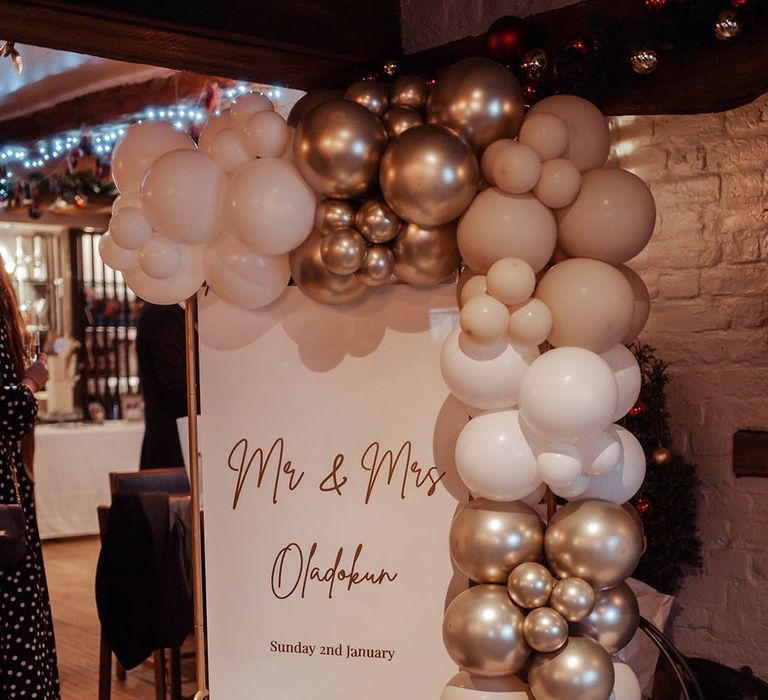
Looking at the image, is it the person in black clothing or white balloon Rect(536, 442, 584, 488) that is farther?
the person in black clothing

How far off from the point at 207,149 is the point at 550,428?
923 millimetres

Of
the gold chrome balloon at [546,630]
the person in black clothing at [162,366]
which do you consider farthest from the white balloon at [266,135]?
the person in black clothing at [162,366]

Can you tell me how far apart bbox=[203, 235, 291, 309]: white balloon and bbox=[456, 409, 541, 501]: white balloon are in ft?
1.74

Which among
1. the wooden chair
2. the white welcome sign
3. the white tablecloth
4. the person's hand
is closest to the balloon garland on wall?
the white welcome sign

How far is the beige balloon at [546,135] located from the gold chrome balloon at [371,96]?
0.31 metres

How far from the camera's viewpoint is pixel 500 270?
170 cm

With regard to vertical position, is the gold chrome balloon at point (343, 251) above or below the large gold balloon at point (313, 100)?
below

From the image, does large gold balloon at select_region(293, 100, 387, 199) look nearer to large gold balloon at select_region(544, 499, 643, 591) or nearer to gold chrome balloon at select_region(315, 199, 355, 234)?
gold chrome balloon at select_region(315, 199, 355, 234)

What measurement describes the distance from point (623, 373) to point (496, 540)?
0.39 meters

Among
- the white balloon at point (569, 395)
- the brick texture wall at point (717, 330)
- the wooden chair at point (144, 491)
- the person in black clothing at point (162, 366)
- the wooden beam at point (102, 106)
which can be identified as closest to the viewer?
the white balloon at point (569, 395)

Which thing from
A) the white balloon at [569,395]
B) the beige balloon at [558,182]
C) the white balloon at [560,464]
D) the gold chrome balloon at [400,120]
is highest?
the gold chrome balloon at [400,120]

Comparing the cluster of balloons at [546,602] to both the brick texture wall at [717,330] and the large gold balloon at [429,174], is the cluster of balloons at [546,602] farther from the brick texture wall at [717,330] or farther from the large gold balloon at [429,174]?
the brick texture wall at [717,330]

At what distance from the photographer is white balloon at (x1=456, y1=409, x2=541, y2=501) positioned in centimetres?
172

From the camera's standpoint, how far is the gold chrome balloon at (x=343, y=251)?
1815 mm
